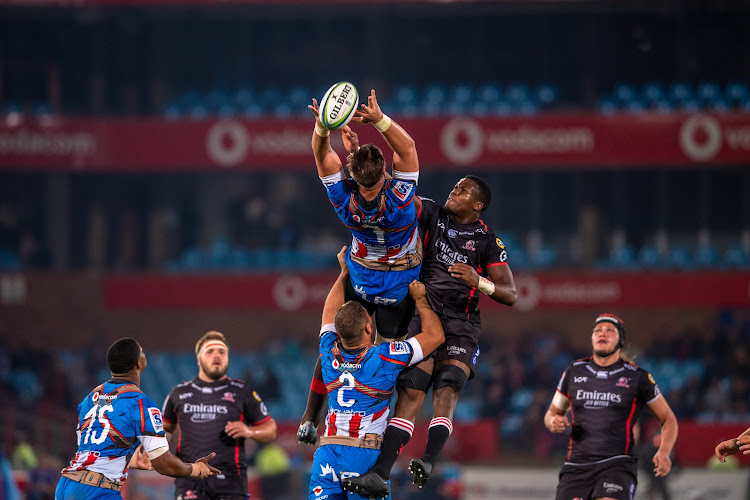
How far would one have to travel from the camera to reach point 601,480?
8859 mm

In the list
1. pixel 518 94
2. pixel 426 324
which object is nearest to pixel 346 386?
pixel 426 324

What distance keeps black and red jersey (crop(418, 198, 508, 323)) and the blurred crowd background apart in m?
13.7

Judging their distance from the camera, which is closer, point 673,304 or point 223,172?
point 673,304

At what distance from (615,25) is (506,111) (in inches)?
166

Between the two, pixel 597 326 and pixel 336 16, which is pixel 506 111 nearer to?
pixel 336 16

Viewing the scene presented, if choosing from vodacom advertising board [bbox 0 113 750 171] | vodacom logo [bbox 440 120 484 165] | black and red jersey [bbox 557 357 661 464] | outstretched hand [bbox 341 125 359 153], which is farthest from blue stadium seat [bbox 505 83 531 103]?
outstretched hand [bbox 341 125 359 153]

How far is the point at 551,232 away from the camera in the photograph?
24.7 metres

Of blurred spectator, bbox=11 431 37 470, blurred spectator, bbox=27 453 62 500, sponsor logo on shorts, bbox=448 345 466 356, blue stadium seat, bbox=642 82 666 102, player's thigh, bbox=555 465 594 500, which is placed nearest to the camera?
sponsor logo on shorts, bbox=448 345 466 356

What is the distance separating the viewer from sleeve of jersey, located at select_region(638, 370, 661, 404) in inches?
355

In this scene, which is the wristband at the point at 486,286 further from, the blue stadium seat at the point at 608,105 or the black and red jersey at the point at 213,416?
the blue stadium seat at the point at 608,105

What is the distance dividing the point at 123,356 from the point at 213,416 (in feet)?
5.93

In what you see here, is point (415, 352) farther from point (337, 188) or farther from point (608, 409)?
point (608, 409)

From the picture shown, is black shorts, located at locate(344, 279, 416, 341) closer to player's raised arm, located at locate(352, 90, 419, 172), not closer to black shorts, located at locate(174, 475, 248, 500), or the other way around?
player's raised arm, located at locate(352, 90, 419, 172)

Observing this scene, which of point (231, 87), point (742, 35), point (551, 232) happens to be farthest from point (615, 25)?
point (231, 87)
